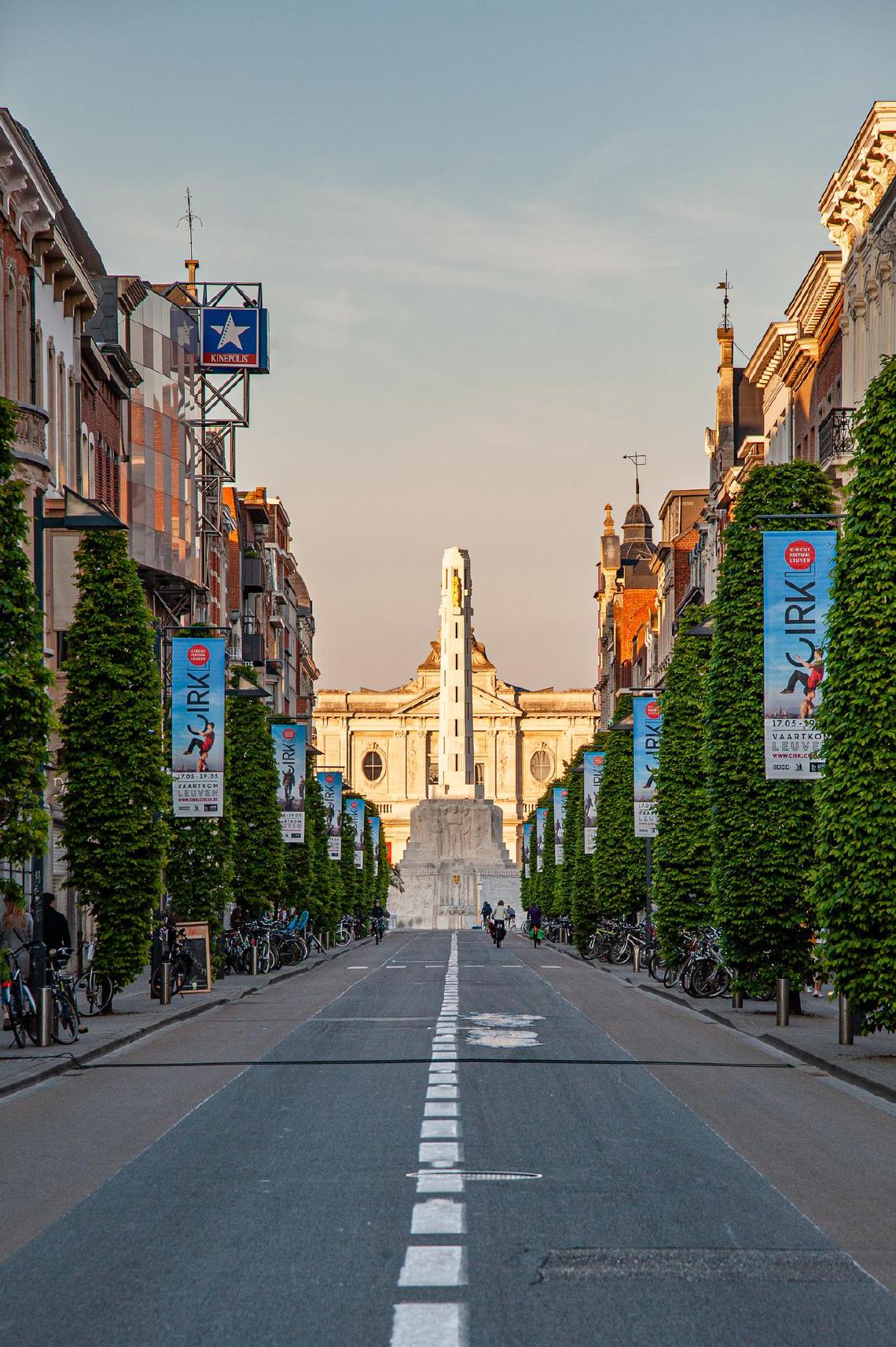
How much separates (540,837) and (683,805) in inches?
2708

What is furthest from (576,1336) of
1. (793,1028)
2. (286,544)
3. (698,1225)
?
(286,544)

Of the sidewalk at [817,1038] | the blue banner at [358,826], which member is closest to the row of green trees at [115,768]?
the sidewalk at [817,1038]

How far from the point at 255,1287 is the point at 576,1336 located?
1.62 meters

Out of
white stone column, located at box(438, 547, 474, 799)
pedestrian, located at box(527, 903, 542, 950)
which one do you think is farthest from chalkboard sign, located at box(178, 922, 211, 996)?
white stone column, located at box(438, 547, 474, 799)

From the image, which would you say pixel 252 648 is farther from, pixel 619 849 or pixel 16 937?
pixel 16 937

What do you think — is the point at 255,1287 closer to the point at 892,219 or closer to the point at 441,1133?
the point at 441,1133

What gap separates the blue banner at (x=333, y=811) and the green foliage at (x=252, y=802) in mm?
20466

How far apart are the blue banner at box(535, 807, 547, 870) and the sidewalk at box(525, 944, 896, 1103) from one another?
60.1 m

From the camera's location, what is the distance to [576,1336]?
735 centimetres

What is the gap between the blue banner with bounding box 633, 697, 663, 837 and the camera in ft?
143

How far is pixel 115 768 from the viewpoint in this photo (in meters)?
28.4

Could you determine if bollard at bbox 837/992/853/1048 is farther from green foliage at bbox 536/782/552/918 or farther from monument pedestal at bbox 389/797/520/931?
monument pedestal at bbox 389/797/520/931

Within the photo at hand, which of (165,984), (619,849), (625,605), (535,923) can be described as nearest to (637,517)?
(625,605)

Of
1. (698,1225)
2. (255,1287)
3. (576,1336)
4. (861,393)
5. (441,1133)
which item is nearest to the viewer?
(576,1336)
